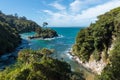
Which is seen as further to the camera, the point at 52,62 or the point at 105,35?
the point at 105,35

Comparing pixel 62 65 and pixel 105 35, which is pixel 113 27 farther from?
pixel 62 65

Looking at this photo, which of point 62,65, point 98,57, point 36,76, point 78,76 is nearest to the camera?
point 36,76

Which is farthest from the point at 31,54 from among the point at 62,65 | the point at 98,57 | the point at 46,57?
the point at 98,57

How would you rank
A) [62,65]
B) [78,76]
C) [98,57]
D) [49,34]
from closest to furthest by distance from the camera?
[78,76], [62,65], [98,57], [49,34]

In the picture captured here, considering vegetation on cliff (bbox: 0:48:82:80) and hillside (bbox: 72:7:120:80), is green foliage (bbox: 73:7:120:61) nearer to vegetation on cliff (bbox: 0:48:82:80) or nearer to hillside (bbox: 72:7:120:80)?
hillside (bbox: 72:7:120:80)

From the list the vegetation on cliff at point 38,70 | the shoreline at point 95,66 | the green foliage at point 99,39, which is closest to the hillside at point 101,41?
the green foliage at point 99,39

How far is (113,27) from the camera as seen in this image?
2616 inches

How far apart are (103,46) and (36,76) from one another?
3588 centimetres

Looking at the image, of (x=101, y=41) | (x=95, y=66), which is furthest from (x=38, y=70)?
(x=101, y=41)

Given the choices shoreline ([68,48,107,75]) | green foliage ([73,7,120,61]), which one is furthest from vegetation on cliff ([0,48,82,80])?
green foliage ([73,7,120,61])

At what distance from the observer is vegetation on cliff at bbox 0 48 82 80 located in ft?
111

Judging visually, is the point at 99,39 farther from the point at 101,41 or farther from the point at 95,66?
the point at 95,66

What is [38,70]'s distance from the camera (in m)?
35.3

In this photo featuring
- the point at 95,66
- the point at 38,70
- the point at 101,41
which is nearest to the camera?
the point at 38,70
